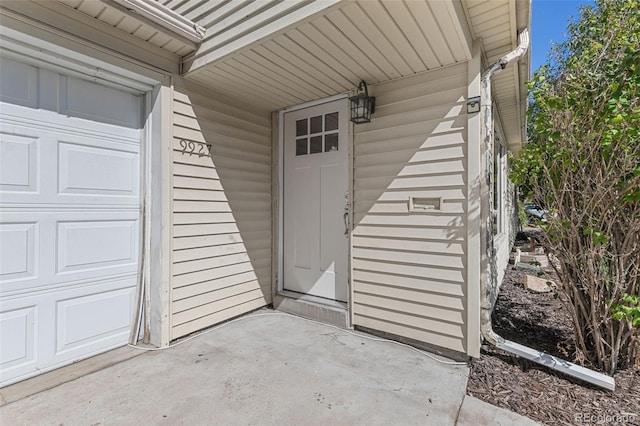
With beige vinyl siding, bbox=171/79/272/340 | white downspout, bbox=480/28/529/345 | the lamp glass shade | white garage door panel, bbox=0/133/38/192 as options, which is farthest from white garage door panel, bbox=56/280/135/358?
white downspout, bbox=480/28/529/345

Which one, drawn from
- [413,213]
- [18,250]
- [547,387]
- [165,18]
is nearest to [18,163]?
[18,250]

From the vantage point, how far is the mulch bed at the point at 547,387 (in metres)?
1.76

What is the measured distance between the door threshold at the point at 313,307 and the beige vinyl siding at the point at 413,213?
190 mm

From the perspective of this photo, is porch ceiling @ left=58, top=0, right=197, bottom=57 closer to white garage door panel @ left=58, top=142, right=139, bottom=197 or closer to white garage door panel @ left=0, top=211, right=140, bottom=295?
white garage door panel @ left=58, top=142, right=139, bottom=197

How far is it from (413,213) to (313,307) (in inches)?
58.9

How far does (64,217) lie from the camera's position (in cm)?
229

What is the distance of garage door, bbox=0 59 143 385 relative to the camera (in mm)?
2059

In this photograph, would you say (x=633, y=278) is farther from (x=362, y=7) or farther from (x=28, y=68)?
(x=28, y=68)

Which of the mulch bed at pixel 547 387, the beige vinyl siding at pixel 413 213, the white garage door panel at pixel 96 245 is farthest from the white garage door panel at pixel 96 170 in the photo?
the mulch bed at pixel 547 387

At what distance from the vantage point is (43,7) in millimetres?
1979

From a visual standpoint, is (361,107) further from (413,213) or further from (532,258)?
(532,258)

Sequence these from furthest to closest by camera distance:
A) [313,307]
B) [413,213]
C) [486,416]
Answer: [313,307] → [413,213] → [486,416]

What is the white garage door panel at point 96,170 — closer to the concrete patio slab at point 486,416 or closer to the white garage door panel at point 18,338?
the white garage door panel at point 18,338

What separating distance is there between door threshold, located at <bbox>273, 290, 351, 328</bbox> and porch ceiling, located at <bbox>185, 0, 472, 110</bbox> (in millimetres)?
2246
